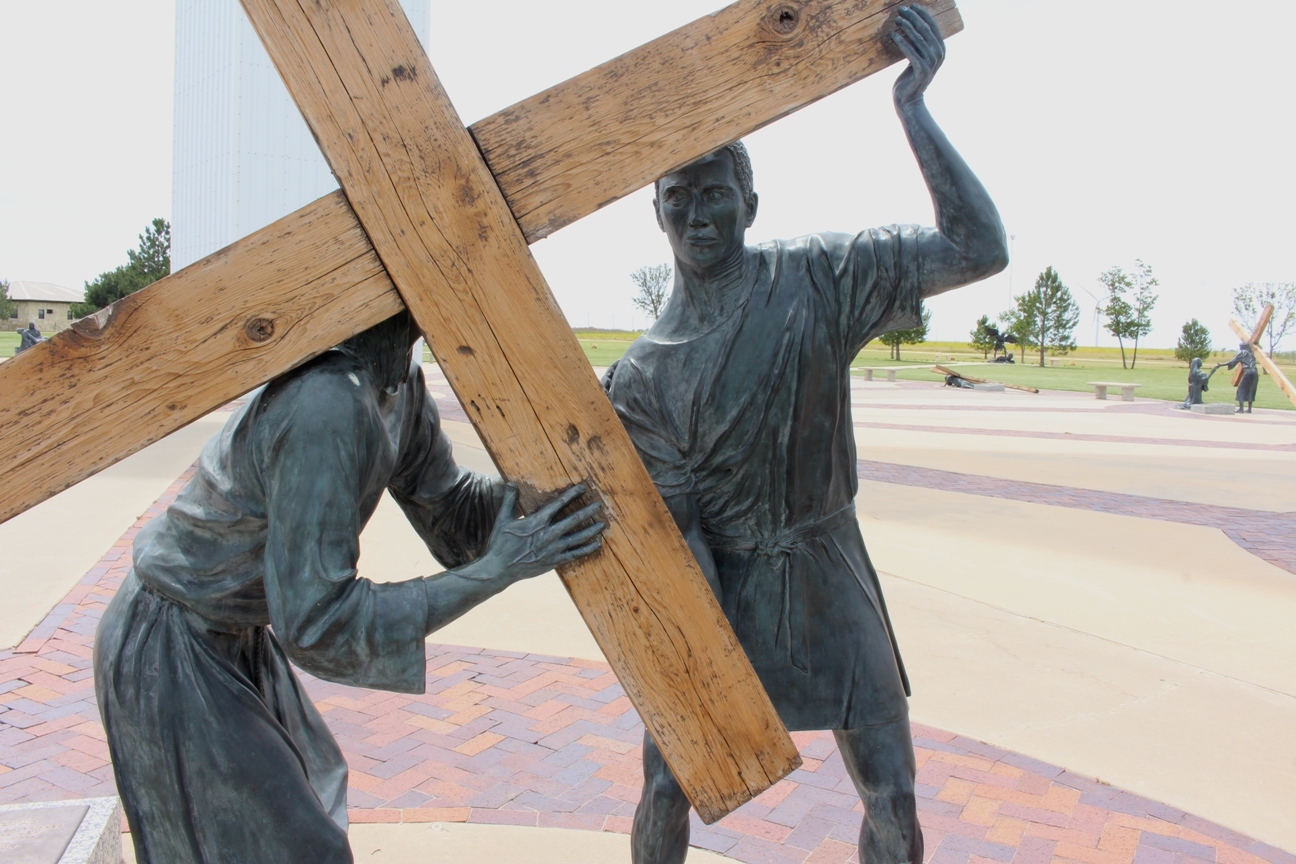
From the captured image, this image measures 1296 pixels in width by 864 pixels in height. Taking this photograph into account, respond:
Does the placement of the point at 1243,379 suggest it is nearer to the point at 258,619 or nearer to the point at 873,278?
the point at 873,278

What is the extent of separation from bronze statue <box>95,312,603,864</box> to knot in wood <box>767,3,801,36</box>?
778 millimetres

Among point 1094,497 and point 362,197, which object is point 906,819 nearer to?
point 362,197

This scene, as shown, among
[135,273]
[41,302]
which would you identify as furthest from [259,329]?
[41,302]

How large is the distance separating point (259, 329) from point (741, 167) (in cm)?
104

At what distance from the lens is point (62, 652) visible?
16.7 ft

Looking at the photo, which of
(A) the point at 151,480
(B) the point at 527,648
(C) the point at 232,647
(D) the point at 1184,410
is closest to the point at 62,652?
(B) the point at 527,648

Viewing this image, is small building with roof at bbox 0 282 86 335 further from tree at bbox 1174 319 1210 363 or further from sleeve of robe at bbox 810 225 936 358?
sleeve of robe at bbox 810 225 936 358

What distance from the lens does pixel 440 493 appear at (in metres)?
2.02

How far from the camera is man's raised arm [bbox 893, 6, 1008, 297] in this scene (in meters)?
1.73

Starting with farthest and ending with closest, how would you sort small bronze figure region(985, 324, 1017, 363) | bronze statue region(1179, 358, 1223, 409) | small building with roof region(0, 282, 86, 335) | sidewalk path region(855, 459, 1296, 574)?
small building with roof region(0, 282, 86, 335) < small bronze figure region(985, 324, 1017, 363) < bronze statue region(1179, 358, 1223, 409) < sidewalk path region(855, 459, 1296, 574)

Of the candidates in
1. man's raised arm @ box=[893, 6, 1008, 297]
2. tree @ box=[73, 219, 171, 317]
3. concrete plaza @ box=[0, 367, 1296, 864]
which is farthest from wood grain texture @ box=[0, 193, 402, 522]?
tree @ box=[73, 219, 171, 317]

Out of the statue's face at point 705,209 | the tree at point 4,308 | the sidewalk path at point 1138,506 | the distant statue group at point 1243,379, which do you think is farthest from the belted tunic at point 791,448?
the tree at point 4,308

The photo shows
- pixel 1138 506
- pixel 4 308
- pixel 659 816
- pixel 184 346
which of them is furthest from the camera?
pixel 4 308

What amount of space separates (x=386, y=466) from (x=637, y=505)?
45 centimetres
